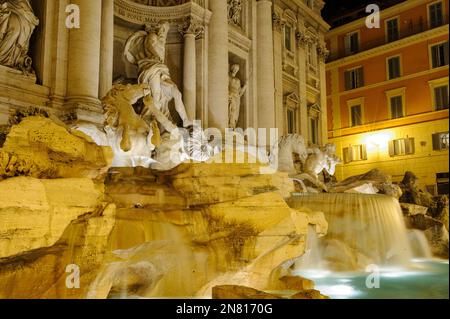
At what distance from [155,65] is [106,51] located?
43.1 inches

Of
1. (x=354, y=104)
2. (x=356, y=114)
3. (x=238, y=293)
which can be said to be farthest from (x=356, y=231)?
(x=354, y=104)

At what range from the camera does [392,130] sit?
21.2 m

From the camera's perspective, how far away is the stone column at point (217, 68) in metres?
12.1

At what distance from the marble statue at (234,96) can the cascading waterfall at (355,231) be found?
6.29 meters

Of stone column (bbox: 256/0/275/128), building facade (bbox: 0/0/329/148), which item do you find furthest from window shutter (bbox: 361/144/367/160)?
stone column (bbox: 256/0/275/128)

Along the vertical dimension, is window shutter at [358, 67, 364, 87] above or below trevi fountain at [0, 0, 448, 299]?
above

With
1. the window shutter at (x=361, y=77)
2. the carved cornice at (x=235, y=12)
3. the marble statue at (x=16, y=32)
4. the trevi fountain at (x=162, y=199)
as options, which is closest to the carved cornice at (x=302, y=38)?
the carved cornice at (x=235, y=12)

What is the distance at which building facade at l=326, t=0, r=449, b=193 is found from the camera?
64.6ft

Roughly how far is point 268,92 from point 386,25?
1110 centimetres

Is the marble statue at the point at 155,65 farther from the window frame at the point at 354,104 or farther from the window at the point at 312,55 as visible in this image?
→ the window frame at the point at 354,104

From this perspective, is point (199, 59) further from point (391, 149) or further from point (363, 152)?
point (363, 152)

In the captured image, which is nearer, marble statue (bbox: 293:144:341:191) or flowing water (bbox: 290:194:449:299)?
flowing water (bbox: 290:194:449:299)

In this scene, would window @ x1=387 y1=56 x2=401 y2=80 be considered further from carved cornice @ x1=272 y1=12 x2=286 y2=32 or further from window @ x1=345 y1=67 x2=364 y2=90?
carved cornice @ x1=272 y1=12 x2=286 y2=32

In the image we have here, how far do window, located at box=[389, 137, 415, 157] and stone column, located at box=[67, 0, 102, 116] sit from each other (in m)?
15.9
